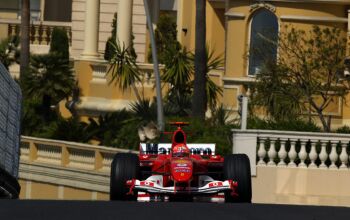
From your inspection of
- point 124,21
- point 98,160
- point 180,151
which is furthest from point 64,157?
point 180,151

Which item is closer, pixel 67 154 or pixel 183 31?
pixel 67 154

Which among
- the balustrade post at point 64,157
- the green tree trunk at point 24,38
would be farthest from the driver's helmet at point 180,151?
the green tree trunk at point 24,38

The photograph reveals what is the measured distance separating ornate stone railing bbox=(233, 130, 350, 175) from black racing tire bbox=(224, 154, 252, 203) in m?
8.33

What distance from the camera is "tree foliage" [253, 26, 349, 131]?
33938 millimetres

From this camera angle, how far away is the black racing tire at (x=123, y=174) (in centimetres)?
2081

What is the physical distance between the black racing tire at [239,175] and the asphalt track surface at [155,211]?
8891mm

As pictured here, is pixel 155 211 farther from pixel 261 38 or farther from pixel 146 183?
pixel 261 38

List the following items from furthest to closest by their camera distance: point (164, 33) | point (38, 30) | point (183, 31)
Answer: point (38, 30), point (164, 33), point (183, 31)

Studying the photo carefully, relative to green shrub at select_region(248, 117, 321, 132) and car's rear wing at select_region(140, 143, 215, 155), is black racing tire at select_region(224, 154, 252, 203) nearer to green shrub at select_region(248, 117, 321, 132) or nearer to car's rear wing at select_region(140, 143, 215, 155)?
car's rear wing at select_region(140, 143, 215, 155)

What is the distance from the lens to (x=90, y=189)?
3675 cm

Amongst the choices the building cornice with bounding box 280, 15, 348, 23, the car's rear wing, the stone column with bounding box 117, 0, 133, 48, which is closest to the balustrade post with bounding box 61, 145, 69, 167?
the building cornice with bounding box 280, 15, 348, 23

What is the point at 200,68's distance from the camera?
37.2 m

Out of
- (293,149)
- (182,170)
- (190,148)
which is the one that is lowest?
(293,149)

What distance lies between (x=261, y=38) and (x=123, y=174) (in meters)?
16.9
